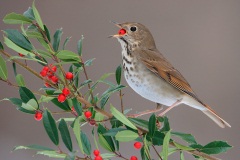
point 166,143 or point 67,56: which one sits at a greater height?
point 67,56

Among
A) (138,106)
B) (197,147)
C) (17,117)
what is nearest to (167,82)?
(197,147)

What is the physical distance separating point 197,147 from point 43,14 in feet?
5.39

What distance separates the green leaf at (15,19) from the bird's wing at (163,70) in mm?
486

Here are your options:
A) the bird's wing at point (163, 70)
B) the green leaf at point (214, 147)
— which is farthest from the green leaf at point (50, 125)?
the bird's wing at point (163, 70)

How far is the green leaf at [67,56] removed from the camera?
63cm

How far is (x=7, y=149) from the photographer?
2.18m

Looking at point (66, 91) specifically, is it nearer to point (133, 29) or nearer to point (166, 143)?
point (166, 143)

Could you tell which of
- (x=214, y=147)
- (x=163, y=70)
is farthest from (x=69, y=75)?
(x=163, y=70)

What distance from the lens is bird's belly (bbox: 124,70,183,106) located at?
101 cm

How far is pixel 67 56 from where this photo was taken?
63cm

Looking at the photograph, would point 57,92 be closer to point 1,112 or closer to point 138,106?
point 138,106

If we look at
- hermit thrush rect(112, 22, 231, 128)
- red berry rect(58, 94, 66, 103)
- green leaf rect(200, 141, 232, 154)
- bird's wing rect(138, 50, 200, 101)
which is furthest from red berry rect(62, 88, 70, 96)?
bird's wing rect(138, 50, 200, 101)

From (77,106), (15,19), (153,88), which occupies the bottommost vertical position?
(153,88)

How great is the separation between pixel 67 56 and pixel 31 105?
9 cm
